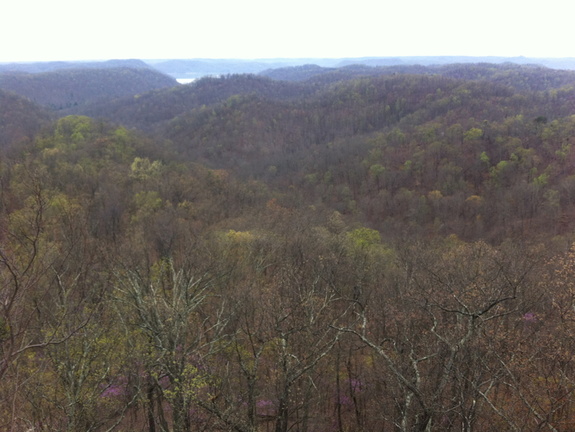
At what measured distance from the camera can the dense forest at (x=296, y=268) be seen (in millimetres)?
10992

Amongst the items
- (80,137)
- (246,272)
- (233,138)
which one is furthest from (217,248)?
(233,138)

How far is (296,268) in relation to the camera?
18.6 m

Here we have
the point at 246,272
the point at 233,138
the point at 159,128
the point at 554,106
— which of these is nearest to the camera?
the point at 246,272

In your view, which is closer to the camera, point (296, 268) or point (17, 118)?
point (296, 268)

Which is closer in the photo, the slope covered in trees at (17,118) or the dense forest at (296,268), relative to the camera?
the dense forest at (296,268)

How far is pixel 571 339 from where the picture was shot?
10102 mm

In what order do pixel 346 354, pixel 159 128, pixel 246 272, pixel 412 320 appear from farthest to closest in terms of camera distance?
pixel 159 128 → pixel 246 272 → pixel 346 354 → pixel 412 320

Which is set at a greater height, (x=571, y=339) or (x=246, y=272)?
(x=571, y=339)

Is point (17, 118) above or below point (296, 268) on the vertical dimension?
above

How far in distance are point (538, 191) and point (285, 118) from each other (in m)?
122

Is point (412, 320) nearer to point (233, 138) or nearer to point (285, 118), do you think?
point (233, 138)

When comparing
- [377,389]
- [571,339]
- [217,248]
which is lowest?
[377,389]

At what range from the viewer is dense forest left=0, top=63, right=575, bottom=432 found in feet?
36.1

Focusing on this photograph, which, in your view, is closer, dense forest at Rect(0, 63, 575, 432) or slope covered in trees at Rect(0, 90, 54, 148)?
dense forest at Rect(0, 63, 575, 432)
